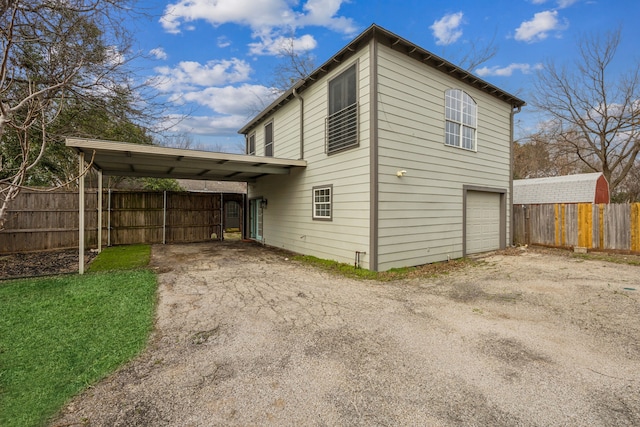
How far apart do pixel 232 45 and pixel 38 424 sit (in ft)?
36.7

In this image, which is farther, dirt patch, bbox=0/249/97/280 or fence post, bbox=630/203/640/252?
fence post, bbox=630/203/640/252

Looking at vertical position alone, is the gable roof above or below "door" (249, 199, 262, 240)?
above

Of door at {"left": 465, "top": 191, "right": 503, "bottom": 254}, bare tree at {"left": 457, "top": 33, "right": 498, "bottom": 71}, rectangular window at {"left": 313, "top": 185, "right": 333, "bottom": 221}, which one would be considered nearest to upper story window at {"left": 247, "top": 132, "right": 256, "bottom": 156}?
rectangular window at {"left": 313, "top": 185, "right": 333, "bottom": 221}

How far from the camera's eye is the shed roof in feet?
39.2

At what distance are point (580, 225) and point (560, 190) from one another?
407 cm

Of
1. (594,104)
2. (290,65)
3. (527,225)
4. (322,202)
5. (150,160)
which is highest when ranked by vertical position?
(290,65)

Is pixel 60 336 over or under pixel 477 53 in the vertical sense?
under

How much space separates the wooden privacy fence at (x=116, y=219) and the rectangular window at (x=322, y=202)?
20.4 ft

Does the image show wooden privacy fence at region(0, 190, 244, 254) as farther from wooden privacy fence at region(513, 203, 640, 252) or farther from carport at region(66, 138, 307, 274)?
wooden privacy fence at region(513, 203, 640, 252)

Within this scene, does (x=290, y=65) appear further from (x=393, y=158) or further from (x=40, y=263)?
(x=40, y=263)

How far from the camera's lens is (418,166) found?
732 cm

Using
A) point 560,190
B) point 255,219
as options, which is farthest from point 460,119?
point 255,219

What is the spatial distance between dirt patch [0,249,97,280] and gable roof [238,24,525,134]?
7428mm

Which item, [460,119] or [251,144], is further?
[251,144]
